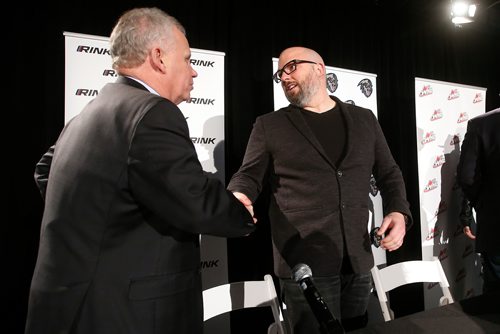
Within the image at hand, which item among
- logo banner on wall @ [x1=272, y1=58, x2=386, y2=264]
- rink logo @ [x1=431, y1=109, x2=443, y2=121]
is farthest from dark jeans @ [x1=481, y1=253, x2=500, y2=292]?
rink logo @ [x1=431, y1=109, x2=443, y2=121]

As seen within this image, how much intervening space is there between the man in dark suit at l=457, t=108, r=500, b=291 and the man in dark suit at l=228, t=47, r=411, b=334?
4.36ft

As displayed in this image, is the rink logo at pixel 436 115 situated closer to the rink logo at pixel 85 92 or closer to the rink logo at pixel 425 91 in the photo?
the rink logo at pixel 425 91

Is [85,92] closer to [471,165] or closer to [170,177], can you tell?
[170,177]

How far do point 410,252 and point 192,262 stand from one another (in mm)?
3225

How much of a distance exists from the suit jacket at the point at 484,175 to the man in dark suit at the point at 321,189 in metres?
1.33

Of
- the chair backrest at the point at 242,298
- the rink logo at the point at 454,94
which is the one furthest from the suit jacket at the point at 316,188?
the rink logo at the point at 454,94

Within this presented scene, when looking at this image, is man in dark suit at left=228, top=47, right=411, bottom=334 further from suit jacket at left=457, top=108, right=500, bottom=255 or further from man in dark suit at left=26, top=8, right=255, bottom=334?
suit jacket at left=457, top=108, right=500, bottom=255

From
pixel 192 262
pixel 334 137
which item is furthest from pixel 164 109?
pixel 334 137

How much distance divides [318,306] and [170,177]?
496mm

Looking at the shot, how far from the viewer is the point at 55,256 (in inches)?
40.9

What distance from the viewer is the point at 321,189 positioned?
181cm

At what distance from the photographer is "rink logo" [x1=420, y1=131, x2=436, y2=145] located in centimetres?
375

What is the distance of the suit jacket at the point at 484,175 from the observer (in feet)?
9.17

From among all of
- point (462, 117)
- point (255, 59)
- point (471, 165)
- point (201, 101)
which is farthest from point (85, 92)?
point (462, 117)
